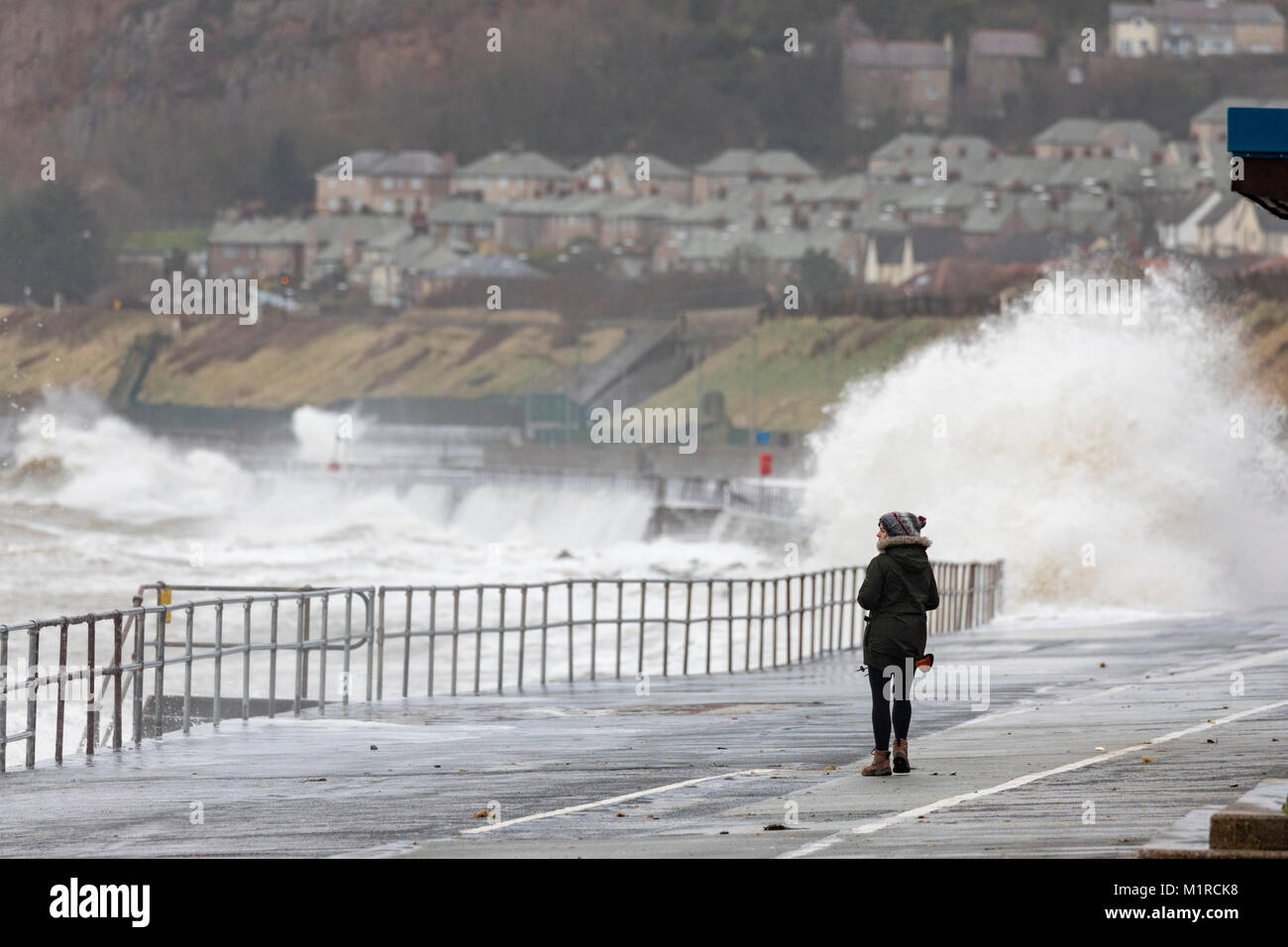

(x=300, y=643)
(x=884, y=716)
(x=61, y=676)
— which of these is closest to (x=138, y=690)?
(x=300, y=643)

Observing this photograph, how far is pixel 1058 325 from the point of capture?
49.5 m

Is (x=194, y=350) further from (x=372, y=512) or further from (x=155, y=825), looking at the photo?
(x=155, y=825)

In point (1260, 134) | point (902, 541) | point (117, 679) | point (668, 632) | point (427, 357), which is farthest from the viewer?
point (427, 357)

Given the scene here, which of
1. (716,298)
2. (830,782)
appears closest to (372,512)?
(716,298)

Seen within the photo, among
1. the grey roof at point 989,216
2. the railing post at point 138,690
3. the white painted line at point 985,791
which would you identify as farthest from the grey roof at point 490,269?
the white painted line at point 985,791

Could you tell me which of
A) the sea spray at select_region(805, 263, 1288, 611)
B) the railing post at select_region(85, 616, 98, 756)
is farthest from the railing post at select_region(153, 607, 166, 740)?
the sea spray at select_region(805, 263, 1288, 611)

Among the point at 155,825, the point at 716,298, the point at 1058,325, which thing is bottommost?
the point at 155,825

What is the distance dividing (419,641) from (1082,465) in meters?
14.4

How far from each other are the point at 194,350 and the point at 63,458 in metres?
48.2

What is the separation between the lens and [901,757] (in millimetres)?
12680

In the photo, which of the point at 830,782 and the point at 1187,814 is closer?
the point at 1187,814

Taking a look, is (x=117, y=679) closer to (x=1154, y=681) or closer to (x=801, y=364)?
(x=1154, y=681)
